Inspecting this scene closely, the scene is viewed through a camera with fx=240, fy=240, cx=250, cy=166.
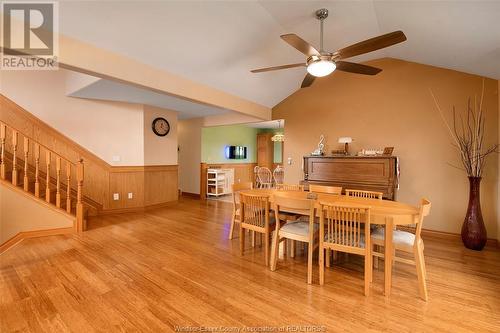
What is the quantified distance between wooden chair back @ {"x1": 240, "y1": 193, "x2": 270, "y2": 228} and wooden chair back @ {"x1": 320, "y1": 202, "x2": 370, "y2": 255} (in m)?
0.67

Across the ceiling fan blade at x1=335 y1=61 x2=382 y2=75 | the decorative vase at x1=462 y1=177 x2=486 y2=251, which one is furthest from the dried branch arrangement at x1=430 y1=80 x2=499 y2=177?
the ceiling fan blade at x1=335 y1=61 x2=382 y2=75

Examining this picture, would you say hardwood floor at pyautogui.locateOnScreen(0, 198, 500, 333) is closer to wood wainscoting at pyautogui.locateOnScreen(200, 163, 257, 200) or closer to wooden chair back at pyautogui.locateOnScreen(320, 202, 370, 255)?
wooden chair back at pyautogui.locateOnScreen(320, 202, 370, 255)

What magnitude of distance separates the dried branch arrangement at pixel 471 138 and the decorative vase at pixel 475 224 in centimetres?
20

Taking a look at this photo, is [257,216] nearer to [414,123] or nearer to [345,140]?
[345,140]

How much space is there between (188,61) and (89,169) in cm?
335

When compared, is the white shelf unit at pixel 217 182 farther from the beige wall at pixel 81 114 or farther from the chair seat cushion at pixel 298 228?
the chair seat cushion at pixel 298 228

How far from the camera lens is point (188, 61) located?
3.19 meters

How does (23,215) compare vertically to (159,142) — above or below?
below

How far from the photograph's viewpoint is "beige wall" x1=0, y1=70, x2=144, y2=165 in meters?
4.44

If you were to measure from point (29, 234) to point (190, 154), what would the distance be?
4243 mm

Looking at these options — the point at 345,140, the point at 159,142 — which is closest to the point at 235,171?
the point at 159,142

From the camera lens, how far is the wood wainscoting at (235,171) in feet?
22.9

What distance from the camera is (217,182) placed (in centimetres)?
707

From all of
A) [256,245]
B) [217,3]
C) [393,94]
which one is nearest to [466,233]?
[393,94]
